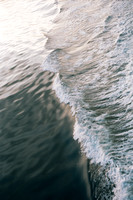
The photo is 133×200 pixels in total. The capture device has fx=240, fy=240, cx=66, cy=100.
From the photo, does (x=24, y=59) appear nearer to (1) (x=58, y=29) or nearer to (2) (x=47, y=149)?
(1) (x=58, y=29)

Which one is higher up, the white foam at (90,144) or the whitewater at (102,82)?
the white foam at (90,144)

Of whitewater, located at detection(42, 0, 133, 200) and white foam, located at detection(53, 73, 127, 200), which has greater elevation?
white foam, located at detection(53, 73, 127, 200)

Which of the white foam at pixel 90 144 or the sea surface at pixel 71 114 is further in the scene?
the sea surface at pixel 71 114

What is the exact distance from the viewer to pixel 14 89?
654 cm

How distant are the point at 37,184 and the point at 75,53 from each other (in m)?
4.83

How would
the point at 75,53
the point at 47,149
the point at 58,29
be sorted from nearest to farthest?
1. the point at 47,149
2. the point at 75,53
3. the point at 58,29

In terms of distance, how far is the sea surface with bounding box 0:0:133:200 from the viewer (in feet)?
10.8

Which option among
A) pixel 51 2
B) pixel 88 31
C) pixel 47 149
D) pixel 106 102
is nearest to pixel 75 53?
pixel 88 31

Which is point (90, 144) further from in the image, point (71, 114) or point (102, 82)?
point (102, 82)

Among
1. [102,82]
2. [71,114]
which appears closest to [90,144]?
[71,114]

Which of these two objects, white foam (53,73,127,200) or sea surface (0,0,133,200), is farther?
sea surface (0,0,133,200)

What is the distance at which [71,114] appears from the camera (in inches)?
184

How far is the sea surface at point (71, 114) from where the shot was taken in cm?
330

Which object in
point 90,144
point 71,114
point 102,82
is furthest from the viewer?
point 102,82
